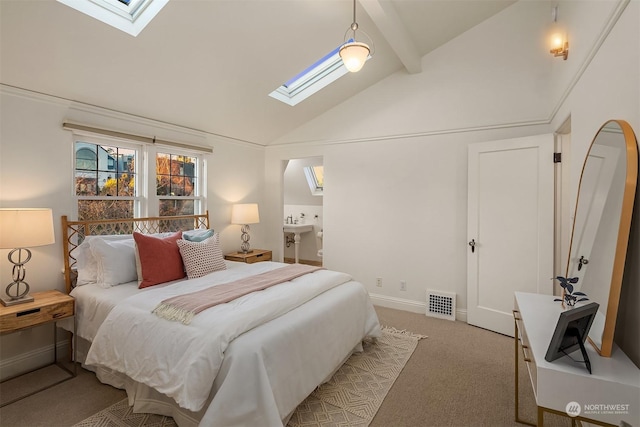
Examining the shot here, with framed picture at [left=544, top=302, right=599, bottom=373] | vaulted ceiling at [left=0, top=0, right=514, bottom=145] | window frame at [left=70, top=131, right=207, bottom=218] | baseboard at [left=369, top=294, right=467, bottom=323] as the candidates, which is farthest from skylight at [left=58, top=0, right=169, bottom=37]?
baseboard at [left=369, top=294, right=467, bottom=323]

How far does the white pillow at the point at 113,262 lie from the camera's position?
2.71m

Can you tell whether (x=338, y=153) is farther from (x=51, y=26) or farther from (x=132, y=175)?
(x=51, y=26)

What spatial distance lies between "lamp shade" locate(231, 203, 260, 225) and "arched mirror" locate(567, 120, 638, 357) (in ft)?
11.9

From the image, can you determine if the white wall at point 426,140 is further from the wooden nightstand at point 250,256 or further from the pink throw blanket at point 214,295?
the pink throw blanket at point 214,295

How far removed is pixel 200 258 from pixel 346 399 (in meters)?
1.78

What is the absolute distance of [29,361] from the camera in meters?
2.68

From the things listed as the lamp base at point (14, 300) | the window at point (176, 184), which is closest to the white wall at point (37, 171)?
the lamp base at point (14, 300)

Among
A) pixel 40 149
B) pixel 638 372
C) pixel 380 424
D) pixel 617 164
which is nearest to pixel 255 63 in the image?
pixel 40 149

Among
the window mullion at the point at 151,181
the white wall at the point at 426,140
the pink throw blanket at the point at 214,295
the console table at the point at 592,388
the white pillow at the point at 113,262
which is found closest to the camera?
the console table at the point at 592,388

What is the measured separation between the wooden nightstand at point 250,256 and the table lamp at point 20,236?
2.13 m

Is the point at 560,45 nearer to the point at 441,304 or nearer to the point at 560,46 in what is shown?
the point at 560,46

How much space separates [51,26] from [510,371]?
435 cm

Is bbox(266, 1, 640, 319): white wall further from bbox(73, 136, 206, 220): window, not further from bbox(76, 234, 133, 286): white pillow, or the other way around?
bbox(76, 234, 133, 286): white pillow

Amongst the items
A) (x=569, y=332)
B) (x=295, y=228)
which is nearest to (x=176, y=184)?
(x=295, y=228)
